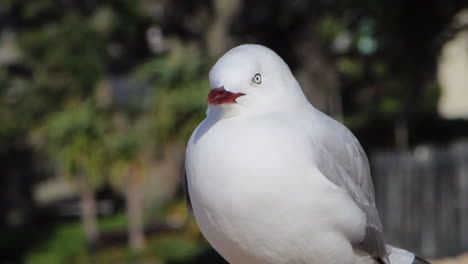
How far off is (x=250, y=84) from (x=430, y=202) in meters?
7.19

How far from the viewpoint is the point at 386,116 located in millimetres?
17094

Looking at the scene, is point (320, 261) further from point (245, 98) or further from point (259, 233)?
point (245, 98)

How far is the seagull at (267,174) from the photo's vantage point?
239 centimetres

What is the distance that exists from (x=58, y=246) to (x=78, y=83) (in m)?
3.10

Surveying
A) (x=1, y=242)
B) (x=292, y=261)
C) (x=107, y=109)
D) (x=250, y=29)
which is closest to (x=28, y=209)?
(x=1, y=242)

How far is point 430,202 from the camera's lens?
30.5 feet

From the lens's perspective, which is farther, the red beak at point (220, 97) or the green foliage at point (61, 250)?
the green foliage at point (61, 250)

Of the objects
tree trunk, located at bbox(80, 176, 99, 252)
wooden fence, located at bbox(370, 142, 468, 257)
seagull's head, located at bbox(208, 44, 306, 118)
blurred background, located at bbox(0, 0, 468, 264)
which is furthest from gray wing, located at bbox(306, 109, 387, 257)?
tree trunk, located at bbox(80, 176, 99, 252)

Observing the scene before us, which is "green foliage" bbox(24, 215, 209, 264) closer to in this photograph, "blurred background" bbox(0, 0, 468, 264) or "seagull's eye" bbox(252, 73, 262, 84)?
"blurred background" bbox(0, 0, 468, 264)

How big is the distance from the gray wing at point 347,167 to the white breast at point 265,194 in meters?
0.06

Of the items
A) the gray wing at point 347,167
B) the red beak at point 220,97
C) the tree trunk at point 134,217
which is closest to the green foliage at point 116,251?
the tree trunk at point 134,217

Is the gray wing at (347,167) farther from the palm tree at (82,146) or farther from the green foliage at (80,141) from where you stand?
the green foliage at (80,141)

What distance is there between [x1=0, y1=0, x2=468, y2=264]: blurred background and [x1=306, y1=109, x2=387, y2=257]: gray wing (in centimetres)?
704

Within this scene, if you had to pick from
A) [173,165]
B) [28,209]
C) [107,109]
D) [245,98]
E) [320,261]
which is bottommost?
[28,209]
